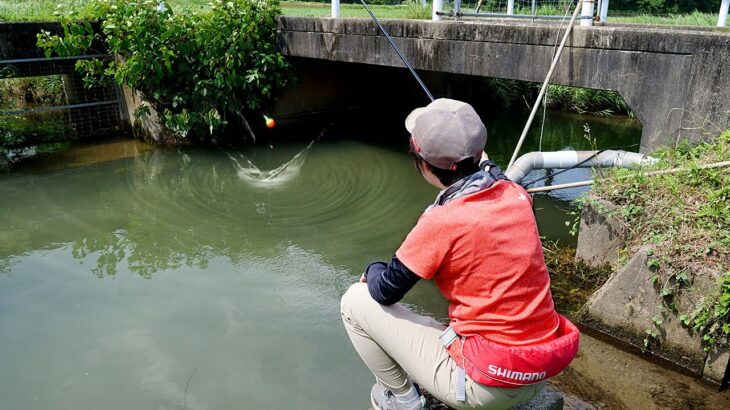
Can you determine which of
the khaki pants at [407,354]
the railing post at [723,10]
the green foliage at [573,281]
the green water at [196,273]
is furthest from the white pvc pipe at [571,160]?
the khaki pants at [407,354]

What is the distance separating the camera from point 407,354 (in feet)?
7.72

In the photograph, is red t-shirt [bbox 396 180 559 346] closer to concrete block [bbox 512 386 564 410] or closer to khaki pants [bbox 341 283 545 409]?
khaki pants [bbox 341 283 545 409]

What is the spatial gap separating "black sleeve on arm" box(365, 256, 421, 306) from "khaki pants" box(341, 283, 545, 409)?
84mm

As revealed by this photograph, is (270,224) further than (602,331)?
Yes

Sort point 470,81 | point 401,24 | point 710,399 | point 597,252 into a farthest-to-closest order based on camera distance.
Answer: point 470,81 → point 401,24 → point 597,252 → point 710,399

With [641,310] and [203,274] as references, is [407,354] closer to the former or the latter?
[641,310]

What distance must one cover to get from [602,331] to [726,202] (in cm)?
118

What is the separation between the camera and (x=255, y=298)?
4855mm

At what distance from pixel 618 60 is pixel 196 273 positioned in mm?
4142

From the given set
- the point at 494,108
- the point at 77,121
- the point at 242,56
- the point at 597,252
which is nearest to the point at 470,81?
the point at 494,108

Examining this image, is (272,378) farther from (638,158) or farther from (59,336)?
(638,158)

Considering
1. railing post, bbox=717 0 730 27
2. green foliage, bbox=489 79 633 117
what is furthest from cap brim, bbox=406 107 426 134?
green foliage, bbox=489 79 633 117

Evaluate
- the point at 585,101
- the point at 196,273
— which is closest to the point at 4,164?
the point at 196,273

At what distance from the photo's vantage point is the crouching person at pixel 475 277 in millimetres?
2037
